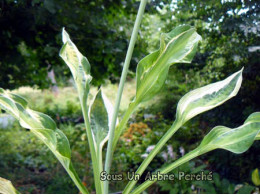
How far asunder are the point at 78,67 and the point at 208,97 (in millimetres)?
388

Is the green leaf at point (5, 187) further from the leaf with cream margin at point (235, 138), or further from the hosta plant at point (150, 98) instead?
the leaf with cream margin at point (235, 138)

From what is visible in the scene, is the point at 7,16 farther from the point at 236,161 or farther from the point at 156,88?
the point at 236,161

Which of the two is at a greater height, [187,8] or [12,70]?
[187,8]

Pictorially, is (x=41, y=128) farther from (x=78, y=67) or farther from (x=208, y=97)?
(x=208, y=97)

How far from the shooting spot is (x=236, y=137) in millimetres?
659

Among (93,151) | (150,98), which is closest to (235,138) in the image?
(150,98)

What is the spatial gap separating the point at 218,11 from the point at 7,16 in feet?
3.83

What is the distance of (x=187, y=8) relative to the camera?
55.7 inches

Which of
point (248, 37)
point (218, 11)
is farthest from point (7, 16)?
point (248, 37)

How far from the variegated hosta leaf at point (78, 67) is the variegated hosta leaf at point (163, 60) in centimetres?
15

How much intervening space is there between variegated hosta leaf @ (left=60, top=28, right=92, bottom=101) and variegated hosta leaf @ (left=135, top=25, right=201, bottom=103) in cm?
15

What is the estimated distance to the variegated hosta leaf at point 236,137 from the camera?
2.09ft

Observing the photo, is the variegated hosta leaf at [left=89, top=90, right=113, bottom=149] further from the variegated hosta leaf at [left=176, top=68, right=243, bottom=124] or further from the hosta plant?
the variegated hosta leaf at [left=176, top=68, right=243, bottom=124]

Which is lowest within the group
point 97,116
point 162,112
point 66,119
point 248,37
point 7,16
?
point 66,119
